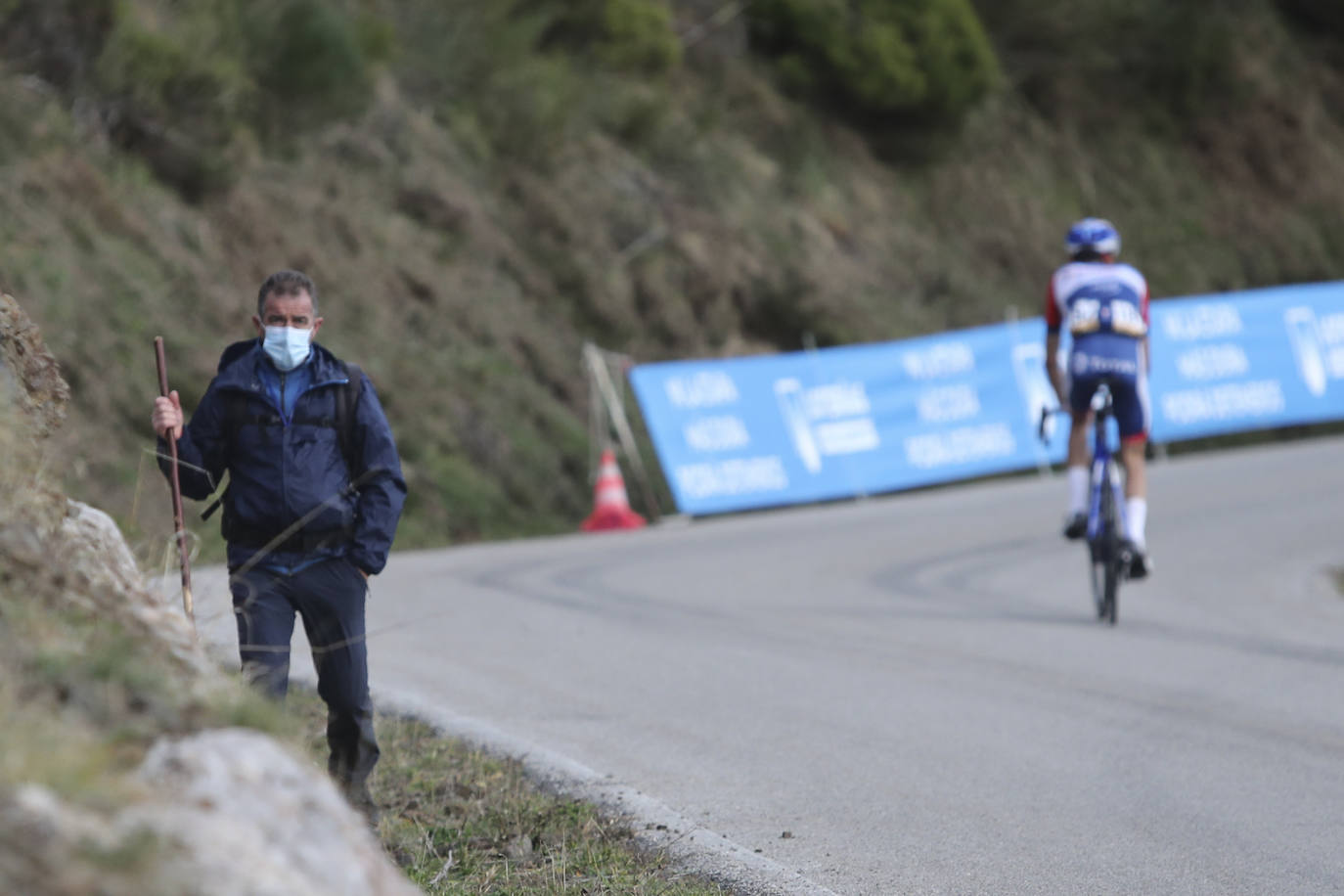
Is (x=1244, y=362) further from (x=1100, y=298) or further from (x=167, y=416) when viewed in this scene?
(x=167, y=416)

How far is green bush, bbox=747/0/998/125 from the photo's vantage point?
3014 cm

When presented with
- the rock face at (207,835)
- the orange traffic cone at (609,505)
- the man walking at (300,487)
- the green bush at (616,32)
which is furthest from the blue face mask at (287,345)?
the green bush at (616,32)

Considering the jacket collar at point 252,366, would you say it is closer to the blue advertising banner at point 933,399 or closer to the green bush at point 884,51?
the blue advertising banner at point 933,399

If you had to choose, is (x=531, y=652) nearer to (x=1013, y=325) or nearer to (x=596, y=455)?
(x=596, y=455)

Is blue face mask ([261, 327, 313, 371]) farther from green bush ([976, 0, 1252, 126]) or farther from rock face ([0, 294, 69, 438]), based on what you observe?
green bush ([976, 0, 1252, 126])

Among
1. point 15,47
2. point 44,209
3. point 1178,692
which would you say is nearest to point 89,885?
point 1178,692

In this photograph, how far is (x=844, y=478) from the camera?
62.6 ft

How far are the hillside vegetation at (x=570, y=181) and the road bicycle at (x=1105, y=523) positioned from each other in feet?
18.1

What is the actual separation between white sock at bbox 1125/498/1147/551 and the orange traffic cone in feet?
25.4

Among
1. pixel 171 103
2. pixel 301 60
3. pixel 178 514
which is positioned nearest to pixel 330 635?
pixel 178 514

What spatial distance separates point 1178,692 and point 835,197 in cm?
2209

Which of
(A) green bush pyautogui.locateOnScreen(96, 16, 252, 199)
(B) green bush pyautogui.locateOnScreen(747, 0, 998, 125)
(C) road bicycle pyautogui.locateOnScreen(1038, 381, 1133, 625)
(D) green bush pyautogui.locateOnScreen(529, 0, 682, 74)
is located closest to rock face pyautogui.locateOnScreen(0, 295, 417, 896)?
(C) road bicycle pyautogui.locateOnScreen(1038, 381, 1133, 625)

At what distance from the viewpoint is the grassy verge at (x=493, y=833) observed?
15.8 feet

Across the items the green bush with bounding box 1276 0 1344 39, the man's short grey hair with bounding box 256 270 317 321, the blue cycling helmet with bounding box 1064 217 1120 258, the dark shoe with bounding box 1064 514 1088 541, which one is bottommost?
the dark shoe with bounding box 1064 514 1088 541
